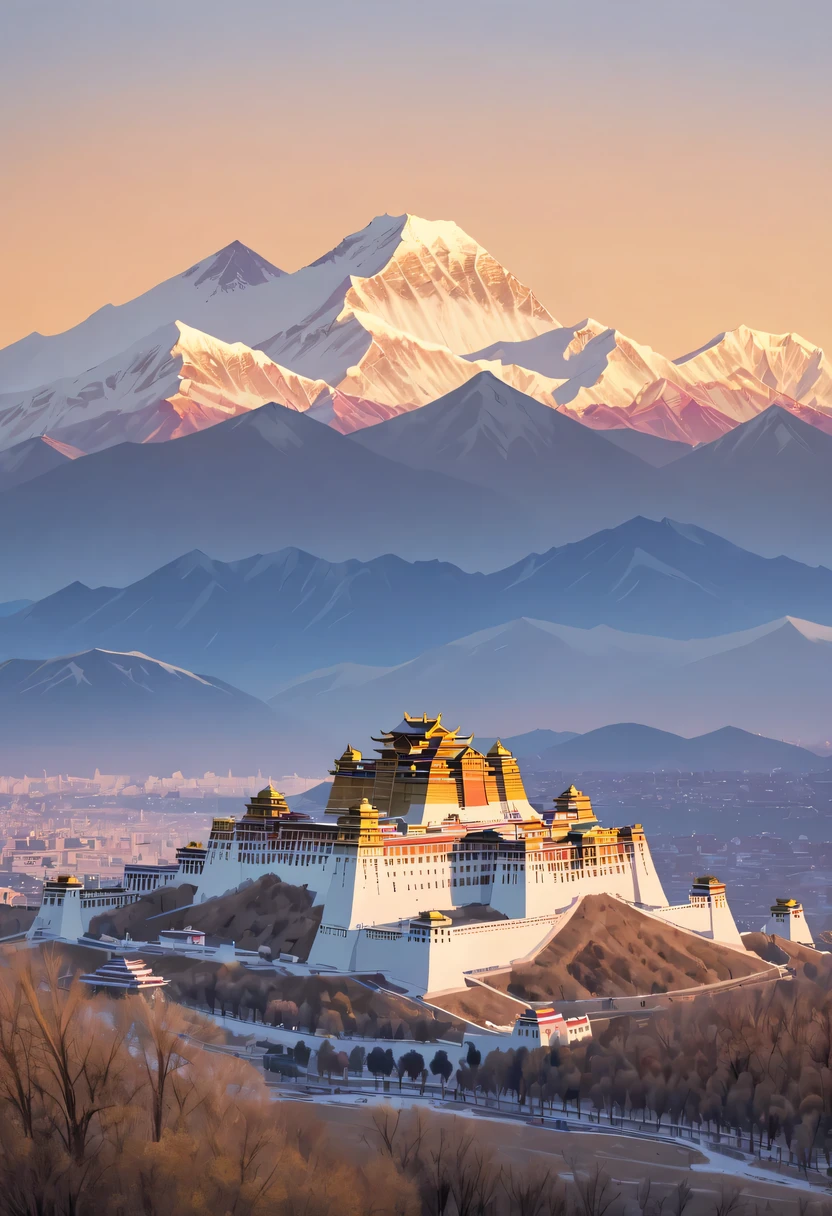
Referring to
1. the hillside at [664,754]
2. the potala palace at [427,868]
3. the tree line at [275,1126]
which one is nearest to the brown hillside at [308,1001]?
the potala palace at [427,868]

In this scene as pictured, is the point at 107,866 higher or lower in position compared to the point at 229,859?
higher

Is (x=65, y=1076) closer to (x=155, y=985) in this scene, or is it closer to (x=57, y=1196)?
(x=57, y=1196)

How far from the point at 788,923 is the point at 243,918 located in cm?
2389

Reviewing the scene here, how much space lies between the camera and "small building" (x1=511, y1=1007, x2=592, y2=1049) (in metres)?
57.9

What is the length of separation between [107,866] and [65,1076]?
302 feet

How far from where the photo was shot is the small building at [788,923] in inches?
3174

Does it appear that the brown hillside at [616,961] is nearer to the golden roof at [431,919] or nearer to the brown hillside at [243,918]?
the golden roof at [431,919]

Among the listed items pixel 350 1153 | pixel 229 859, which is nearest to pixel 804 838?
pixel 229 859

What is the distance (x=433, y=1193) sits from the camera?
133 ft

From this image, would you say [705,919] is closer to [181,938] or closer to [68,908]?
[181,938]

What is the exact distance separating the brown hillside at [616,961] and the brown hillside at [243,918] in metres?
7.50

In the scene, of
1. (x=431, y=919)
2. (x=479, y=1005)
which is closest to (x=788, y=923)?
(x=431, y=919)

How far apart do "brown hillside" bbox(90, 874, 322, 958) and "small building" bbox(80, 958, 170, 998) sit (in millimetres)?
5471

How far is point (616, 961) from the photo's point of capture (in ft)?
221
